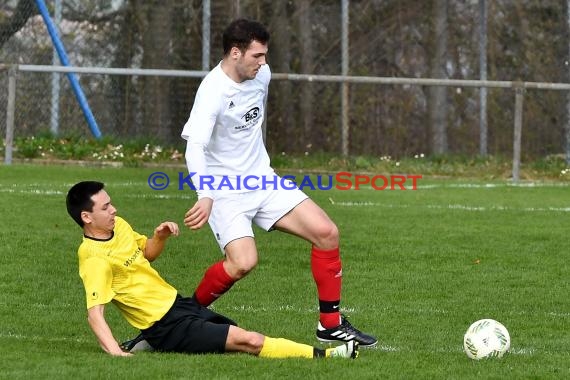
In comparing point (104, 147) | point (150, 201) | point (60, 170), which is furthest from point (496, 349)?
point (104, 147)

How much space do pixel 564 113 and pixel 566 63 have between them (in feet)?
2.41

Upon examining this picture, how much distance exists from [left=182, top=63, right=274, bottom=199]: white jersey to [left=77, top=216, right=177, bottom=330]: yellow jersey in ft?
2.15

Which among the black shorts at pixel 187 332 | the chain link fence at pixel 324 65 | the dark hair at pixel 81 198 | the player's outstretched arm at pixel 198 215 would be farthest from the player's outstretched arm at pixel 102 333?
the chain link fence at pixel 324 65

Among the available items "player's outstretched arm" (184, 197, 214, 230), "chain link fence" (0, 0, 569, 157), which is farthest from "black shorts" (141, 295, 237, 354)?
"chain link fence" (0, 0, 569, 157)

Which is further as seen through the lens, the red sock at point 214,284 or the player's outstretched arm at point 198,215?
the red sock at point 214,284

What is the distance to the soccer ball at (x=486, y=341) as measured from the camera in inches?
247

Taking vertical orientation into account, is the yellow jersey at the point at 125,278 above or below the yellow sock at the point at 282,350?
above

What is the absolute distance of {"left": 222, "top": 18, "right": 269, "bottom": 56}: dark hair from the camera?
7.07m

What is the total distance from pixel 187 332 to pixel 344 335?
94 centimetres

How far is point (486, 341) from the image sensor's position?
627 centimetres

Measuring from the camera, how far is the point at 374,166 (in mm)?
17078

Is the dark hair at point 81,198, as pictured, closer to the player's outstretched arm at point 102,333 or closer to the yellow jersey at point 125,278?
the yellow jersey at point 125,278

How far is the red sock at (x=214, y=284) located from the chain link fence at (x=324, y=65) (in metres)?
10.5

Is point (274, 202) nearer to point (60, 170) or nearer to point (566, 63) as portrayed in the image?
point (60, 170)
